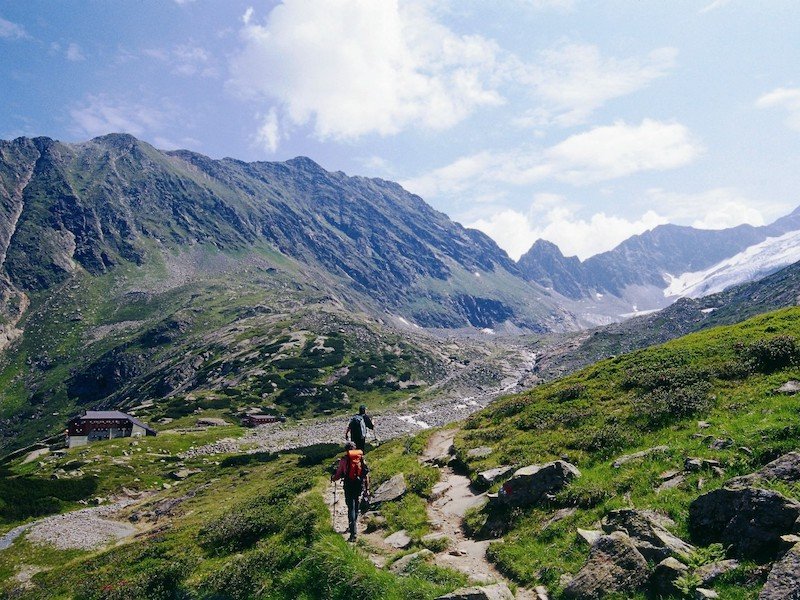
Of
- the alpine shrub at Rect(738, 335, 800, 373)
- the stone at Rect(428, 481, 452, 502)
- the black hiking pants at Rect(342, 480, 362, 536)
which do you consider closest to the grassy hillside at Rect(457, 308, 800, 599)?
the alpine shrub at Rect(738, 335, 800, 373)

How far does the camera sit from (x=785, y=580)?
9.10m

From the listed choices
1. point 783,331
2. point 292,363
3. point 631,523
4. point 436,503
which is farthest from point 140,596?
point 292,363

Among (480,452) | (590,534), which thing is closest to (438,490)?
(480,452)

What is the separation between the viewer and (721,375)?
85.7ft

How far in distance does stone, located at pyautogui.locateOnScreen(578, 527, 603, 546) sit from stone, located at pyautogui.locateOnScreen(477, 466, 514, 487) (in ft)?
25.2

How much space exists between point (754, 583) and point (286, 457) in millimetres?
85050

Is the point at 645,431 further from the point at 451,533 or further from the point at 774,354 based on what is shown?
the point at 451,533

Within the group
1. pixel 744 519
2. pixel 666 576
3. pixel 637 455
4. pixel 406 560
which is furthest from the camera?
pixel 637 455

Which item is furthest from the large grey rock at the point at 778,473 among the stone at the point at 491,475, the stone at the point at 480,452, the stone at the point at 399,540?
the stone at the point at 480,452

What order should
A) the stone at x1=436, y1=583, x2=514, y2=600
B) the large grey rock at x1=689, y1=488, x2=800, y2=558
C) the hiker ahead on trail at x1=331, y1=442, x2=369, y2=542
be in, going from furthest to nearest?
the hiker ahead on trail at x1=331, y1=442, x2=369, y2=542, the stone at x1=436, y1=583, x2=514, y2=600, the large grey rock at x1=689, y1=488, x2=800, y2=558

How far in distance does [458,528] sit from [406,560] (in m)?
4.11

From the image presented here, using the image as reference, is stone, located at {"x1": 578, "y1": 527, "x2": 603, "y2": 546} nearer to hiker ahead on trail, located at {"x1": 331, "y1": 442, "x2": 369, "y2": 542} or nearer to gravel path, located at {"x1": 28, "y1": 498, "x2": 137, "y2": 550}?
hiker ahead on trail, located at {"x1": 331, "y1": 442, "x2": 369, "y2": 542}

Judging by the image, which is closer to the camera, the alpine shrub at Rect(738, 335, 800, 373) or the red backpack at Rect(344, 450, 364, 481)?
the red backpack at Rect(344, 450, 364, 481)

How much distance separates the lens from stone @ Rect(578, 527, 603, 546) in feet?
46.8
